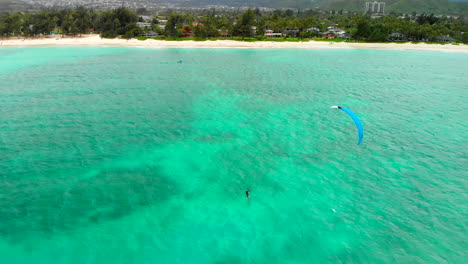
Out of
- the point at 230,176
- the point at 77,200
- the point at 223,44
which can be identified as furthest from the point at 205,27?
the point at 77,200

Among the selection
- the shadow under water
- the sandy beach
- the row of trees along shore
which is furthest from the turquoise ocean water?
the row of trees along shore

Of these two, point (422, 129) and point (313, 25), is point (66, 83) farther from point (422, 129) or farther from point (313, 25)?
point (313, 25)

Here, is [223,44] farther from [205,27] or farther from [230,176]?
[230,176]

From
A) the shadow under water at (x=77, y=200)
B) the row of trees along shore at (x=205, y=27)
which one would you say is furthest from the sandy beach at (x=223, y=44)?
the shadow under water at (x=77, y=200)

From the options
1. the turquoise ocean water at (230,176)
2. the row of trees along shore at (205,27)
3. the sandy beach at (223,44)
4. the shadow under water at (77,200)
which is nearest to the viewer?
the turquoise ocean water at (230,176)

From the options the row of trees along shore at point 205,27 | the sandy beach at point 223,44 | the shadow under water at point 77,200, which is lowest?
the shadow under water at point 77,200

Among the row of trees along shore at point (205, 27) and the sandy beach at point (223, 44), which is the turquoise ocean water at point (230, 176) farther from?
the row of trees along shore at point (205, 27)

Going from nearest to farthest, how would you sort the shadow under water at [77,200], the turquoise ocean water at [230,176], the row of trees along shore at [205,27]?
1. the turquoise ocean water at [230,176]
2. the shadow under water at [77,200]
3. the row of trees along shore at [205,27]

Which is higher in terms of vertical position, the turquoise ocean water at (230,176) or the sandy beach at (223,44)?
the sandy beach at (223,44)

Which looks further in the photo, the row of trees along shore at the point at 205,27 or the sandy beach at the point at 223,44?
the row of trees along shore at the point at 205,27
